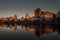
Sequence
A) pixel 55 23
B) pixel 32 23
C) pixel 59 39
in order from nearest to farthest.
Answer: pixel 59 39
pixel 55 23
pixel 32 23

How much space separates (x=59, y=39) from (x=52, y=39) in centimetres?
Result: 42

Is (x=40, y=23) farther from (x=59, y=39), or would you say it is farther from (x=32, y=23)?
(x=59, y=39)

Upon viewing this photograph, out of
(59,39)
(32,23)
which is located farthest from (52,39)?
(32,23)

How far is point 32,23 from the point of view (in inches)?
1578

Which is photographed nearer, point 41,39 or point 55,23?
point 41,39

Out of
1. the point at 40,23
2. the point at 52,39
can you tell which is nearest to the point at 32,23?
the point at 40,23

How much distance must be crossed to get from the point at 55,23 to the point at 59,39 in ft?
70.1

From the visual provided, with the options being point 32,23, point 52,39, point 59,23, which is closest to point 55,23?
point 59,23

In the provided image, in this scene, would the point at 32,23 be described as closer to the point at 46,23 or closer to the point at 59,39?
the point at 46,23

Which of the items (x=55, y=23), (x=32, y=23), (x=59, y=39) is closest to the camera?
(x=59, y=39)

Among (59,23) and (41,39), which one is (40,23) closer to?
(59,23)

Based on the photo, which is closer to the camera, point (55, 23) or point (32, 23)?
point (55, 23)

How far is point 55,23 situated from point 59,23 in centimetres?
61

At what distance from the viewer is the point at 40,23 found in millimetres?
35594
